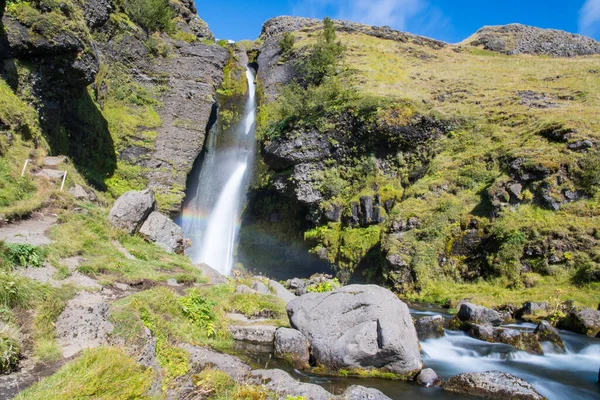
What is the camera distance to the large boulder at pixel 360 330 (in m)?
9.12

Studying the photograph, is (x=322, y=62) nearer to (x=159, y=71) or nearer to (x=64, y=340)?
(x=159, y=71)

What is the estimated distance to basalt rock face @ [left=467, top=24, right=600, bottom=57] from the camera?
186 ft

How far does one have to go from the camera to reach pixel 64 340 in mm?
6238

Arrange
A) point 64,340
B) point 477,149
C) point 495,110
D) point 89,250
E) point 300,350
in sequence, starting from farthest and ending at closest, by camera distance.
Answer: point 495,110, point 477,149, point 89,250, point 300,350, point 64,340

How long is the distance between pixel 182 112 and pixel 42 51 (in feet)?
59.1

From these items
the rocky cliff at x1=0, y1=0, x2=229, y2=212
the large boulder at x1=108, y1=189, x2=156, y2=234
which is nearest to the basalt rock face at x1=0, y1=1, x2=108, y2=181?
the rocky cliff at x1=0, y1=0, x2=229, y2=212

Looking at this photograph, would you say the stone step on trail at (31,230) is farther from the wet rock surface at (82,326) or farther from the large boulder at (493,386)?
the large boulder at (493,386)

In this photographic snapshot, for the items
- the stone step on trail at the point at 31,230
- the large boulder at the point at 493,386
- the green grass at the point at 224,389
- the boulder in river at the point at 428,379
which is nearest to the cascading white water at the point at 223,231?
the stone step on trail at the point at 31,230

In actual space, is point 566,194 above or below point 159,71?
below

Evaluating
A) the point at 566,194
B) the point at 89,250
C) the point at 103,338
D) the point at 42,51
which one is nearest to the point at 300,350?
the point at 103,338

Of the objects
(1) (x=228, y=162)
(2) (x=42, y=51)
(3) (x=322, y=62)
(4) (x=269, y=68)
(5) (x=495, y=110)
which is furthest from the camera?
(4) (x=269, y=68)

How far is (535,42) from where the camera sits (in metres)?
59.3

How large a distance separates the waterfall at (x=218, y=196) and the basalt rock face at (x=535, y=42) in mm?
46387

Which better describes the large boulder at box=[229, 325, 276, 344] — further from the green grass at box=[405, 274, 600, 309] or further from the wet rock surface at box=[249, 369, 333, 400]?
the green grass at box=[405, 274, 600, 309]
